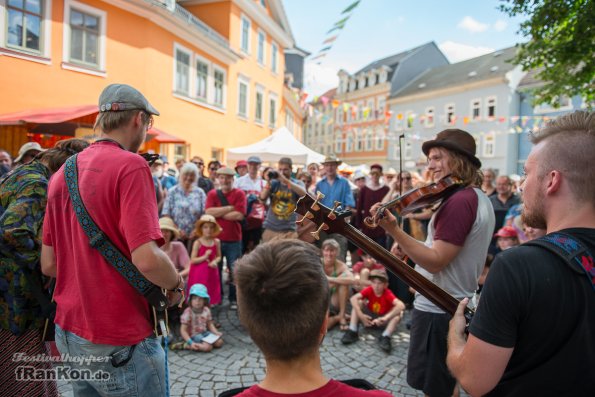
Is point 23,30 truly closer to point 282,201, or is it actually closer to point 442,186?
point 282,201

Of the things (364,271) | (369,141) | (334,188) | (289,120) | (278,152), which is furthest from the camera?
(369,141)

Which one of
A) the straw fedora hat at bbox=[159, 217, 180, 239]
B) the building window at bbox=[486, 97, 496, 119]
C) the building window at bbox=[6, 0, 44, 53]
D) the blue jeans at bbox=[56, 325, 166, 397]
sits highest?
the building window at bbox=[486, 97, 496, 119]

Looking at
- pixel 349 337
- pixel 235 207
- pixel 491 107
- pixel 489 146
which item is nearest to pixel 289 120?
pixel 489 146

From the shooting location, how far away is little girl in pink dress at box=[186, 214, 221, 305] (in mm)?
4934

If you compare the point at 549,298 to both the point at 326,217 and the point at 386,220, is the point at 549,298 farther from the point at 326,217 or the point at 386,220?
the point at 386,220

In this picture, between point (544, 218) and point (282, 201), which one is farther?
point (282, 201)

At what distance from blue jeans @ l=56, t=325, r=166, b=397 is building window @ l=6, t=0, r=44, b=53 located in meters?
10.4

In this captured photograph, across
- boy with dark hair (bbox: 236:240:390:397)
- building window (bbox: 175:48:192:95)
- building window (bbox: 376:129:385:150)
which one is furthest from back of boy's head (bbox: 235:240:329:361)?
building window (bbox: 376:129:385:150)

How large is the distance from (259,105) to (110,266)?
18.6m

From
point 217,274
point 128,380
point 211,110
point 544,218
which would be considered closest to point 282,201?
point 217,274

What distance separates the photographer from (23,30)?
952cm

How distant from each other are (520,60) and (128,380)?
29.7 ft

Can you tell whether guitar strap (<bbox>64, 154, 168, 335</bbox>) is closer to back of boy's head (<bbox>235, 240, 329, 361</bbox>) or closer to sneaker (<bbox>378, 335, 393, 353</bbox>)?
back of boy's head (<bbox>235, 240, 329, 361</bbox>)

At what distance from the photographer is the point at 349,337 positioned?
4520 mm
